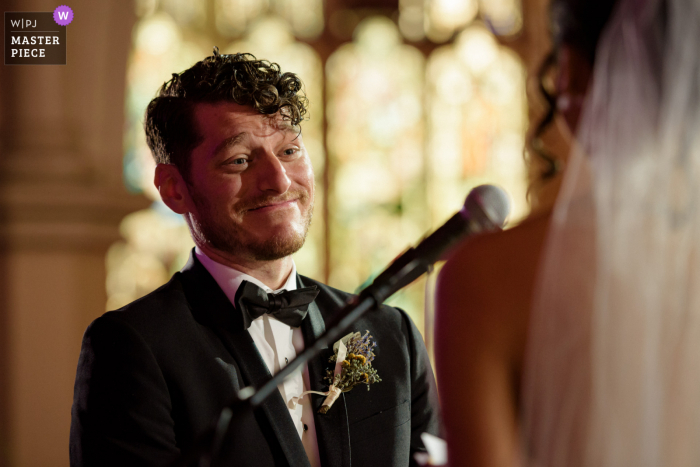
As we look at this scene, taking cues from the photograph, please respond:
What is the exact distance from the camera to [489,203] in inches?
50.1

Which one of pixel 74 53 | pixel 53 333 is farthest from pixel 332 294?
pixel 74 53

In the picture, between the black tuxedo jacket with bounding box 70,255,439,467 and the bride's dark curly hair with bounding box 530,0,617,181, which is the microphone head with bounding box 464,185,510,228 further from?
the black tuxedo jacket with bounding box 70,255,439,467

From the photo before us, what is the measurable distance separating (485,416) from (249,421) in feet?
3.05

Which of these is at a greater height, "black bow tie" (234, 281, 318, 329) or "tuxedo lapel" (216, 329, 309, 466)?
"black bow tie" (234, 281, 318, 329)

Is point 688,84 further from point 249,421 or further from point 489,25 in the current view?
point 489,25

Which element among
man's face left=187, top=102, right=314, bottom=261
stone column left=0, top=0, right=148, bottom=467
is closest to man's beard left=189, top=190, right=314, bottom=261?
man's face left=187, top=102, right=314, bottom=261

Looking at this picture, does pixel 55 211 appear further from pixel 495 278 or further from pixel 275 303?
pixel 495 278

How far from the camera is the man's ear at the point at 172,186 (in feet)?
6.91

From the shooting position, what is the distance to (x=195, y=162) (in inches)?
80.6

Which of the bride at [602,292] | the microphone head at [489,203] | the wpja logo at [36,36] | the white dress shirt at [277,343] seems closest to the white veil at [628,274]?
the bride at [602,292]

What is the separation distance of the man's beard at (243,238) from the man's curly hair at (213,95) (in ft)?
0.57

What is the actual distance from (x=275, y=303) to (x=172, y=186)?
527 mm

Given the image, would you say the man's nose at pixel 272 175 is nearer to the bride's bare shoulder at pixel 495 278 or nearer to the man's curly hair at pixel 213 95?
the man's curly hair at pixel 213 95

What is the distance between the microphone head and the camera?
4.14ft
